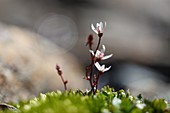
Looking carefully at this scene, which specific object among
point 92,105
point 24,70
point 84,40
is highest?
point 84,40

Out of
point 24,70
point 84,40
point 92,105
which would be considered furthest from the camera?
point 84,40

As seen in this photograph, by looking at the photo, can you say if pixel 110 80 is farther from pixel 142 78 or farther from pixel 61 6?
pixel 61 6

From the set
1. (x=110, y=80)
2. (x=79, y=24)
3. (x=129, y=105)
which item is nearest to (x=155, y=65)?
(x=110, y=80)

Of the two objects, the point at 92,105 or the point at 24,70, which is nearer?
the point at 92,105

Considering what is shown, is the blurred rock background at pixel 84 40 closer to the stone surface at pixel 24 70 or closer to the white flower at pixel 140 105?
the stone surface at pixel 24 70

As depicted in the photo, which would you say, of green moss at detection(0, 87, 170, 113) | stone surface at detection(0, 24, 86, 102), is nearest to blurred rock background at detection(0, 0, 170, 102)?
stone surface at detection(0, 24, 86, 102)

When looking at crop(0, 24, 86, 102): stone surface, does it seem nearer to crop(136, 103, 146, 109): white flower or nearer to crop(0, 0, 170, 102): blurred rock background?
crop(0, 0, 170, 102): blurred rock background

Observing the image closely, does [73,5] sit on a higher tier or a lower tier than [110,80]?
higher

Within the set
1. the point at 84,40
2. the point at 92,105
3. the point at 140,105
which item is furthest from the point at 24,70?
the point at 84,40

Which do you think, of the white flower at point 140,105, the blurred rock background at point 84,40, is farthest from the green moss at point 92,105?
the blurred rock background at point 84,40

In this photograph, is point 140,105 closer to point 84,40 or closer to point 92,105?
point 92,105
